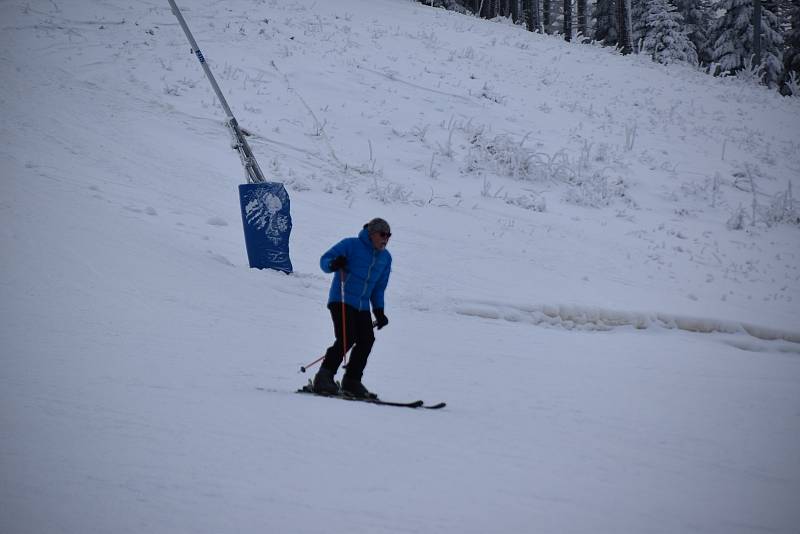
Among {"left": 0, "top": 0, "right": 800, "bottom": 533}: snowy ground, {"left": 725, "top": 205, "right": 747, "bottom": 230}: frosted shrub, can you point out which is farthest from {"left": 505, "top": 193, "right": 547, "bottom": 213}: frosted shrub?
{"left": 725, "top": 205, "right": 747, "bottom": 230}: frosted shrub

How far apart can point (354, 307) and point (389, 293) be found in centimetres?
357

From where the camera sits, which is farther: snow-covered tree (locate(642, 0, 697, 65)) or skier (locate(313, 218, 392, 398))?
snow-covered tree (locate(642, 0, 697, 65))

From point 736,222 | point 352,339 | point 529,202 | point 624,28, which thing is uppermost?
point 624,28

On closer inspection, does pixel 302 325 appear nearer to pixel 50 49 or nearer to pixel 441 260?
pixel 441 260

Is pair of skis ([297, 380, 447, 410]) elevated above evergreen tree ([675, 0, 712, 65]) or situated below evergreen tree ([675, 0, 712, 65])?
below

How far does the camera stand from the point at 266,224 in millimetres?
8688

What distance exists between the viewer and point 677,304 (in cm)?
919

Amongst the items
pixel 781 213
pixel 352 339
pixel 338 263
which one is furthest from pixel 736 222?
pixel 338 263

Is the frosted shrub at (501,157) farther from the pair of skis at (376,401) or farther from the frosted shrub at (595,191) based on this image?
the pair of skis at (376,401)

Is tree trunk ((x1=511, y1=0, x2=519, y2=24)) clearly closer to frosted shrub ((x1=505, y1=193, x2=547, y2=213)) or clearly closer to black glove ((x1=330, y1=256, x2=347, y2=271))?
frosted shrub ((x1=505, y1=193, x2=547, y2=213))

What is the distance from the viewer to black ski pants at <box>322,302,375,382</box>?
527 centimetres

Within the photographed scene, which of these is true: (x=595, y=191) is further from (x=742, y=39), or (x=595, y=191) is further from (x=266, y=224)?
(x=742, y=39)

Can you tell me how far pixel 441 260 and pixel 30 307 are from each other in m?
6.18

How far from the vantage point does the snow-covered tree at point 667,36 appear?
3419 centimetres
